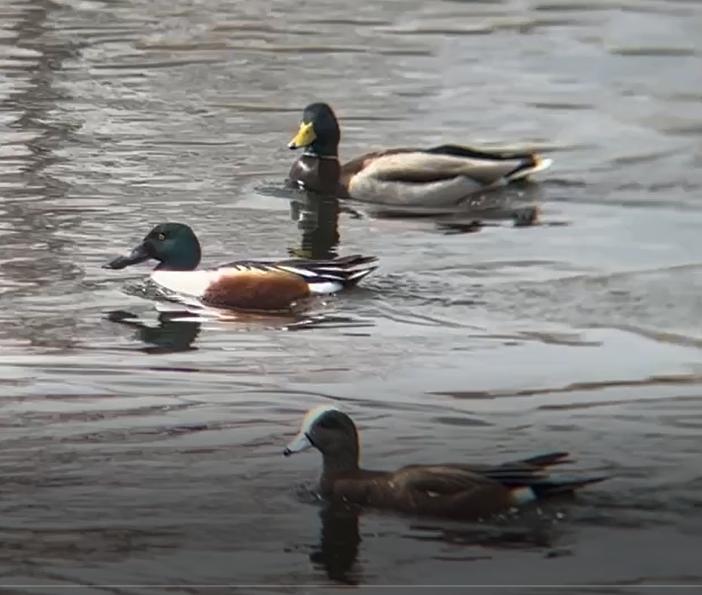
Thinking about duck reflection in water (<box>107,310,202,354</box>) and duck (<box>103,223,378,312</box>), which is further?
duck (<box>103,223,378,312</box>)

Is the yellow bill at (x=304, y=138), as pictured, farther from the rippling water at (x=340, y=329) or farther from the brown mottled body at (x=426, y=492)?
the brown mottled body at (x=426, y=492)

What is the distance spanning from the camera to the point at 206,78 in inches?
941

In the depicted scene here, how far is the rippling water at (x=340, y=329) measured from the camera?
9.36m

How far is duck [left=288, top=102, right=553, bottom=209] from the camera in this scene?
18.2 metres

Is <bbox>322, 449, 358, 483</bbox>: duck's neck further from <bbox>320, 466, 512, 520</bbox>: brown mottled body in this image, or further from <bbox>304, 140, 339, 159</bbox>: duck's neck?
<bbox>304, 140, 339, 159</bbox>: duck's neck

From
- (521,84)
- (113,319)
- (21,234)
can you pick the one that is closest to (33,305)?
(113,319)

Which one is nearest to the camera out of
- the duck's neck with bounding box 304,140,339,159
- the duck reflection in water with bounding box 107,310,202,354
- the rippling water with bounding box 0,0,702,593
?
the rippling water with bounding box 0,0,702,593

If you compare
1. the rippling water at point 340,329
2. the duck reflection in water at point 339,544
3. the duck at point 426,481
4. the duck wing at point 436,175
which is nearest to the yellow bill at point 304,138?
the rippling water at point 340,329

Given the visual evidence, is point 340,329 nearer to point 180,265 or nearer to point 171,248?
point 180,265

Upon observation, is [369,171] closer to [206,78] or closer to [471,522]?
[206,78]

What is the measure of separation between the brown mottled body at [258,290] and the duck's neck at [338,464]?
162 inches

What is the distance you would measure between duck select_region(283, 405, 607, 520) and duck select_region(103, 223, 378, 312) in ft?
13.3

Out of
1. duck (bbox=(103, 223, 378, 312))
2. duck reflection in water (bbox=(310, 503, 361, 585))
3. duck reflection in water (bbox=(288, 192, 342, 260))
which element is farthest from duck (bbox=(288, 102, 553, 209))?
duck reflection in water (bbox=(310, 503, 361, 585))

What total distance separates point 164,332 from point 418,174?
5.32m
